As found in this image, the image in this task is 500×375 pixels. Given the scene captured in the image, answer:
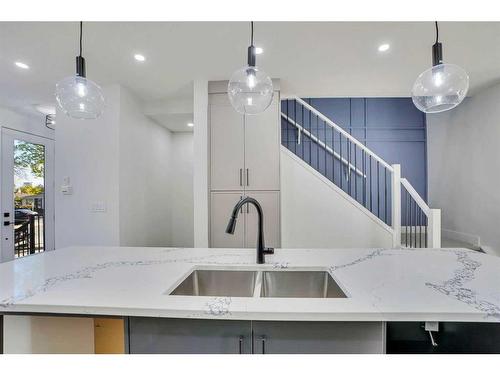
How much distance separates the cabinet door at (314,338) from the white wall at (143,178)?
2824 mm

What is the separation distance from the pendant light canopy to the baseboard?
3.28 meters

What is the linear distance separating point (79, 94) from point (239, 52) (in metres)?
1.58

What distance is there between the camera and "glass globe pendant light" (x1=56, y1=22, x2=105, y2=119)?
1.37m

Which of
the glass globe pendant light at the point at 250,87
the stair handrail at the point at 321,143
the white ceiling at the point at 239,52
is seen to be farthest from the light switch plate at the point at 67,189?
the stair handrail at the point at 321,143

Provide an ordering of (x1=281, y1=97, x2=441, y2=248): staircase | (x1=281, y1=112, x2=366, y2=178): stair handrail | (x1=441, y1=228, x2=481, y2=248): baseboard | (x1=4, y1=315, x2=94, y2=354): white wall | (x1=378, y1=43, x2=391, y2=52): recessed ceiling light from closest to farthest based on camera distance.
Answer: (x1=4, y1=315, x2=94, y2=354): white wall < (x1=378, y1=43, x2=391, y2=52): recessed ceiling light < (x1=441, y1=228, x2=481, y2=248): baseboard < (x1=281, y1=112, x2=366, y2=178): stair handrail < (x1=281, y1=97, x2=441, y2=248): staircase

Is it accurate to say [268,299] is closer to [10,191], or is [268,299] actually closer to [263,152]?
[263,152]

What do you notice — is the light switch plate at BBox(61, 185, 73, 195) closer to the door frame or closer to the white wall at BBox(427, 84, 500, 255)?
the door frame

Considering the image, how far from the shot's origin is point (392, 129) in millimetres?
4730

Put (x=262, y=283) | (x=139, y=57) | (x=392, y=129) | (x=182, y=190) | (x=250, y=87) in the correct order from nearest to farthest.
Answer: (x=262, y=283)
(x=250, y=87)
(x=139, y=57)
(x=392, y=129)
(x=182, y=190)

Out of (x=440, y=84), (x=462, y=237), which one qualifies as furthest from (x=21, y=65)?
(x=462, y=237)

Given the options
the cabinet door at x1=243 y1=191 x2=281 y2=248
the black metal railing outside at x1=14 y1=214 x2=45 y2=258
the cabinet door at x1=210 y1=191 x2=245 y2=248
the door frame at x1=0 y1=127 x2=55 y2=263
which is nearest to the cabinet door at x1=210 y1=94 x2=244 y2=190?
the cabinet door at x1=210 y1=191 x2=245 y2=248

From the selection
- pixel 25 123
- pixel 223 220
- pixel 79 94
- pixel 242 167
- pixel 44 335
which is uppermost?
pixel 25 123

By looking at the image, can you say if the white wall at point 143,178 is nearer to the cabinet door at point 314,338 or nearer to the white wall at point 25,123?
the white wall at point 25,123
